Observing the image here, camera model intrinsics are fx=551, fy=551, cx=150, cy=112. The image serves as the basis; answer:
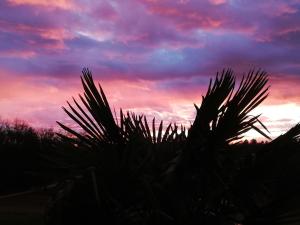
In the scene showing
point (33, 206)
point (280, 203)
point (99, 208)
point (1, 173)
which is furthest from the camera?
point (1, 173)

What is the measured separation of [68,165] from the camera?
3881 mm

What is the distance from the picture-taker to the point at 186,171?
3791mm

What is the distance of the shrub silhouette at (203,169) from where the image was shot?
367 cm

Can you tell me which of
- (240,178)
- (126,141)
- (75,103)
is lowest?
(240,178)

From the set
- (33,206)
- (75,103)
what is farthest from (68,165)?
(33,206)

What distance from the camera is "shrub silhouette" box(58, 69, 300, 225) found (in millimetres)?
3672

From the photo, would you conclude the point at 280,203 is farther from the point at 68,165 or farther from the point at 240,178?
the point at 68,165

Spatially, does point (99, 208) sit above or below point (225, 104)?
below

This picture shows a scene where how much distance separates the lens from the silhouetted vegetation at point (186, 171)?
3.63 metres

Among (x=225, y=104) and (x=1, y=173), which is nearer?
(x=225, y=104)

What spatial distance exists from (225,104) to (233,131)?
8.5 inches

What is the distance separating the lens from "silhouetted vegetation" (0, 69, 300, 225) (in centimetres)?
363

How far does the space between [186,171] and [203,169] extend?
0.12 m

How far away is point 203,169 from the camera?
3.80m
